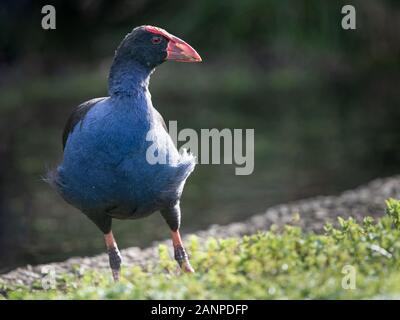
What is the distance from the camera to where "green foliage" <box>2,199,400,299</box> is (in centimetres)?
518

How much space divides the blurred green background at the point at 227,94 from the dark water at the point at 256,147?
1.3 inches

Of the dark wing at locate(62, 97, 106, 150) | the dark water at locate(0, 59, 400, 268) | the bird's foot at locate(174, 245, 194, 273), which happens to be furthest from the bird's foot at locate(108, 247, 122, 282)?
the dark water at locate(0, 59, 400, 268)

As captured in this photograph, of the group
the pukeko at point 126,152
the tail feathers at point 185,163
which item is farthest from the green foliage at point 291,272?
the tail feathers at point 185,163

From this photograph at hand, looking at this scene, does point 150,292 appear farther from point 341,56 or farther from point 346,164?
point 341,56

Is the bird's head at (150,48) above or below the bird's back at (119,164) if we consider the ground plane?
above

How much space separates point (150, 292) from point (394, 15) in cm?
1602

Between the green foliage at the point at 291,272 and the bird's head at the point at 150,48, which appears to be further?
the bird's head at the point at 150,48

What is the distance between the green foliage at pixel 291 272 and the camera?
5184mm

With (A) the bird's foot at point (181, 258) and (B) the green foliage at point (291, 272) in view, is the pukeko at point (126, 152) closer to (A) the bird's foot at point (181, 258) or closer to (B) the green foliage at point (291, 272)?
(A) the bird's foot at point (181, 258)

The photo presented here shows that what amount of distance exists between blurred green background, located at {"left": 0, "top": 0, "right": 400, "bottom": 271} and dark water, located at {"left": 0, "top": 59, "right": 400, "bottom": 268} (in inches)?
1.3

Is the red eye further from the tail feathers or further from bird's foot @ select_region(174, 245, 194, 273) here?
bird's foot @ select_region(174, 245, 194, 273)

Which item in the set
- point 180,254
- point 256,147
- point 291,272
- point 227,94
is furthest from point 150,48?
point 227,94

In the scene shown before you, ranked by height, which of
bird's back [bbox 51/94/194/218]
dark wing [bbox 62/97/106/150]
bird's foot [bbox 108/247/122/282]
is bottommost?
bird's foot [bbox 108/247/122/282]

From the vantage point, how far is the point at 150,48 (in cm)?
665
